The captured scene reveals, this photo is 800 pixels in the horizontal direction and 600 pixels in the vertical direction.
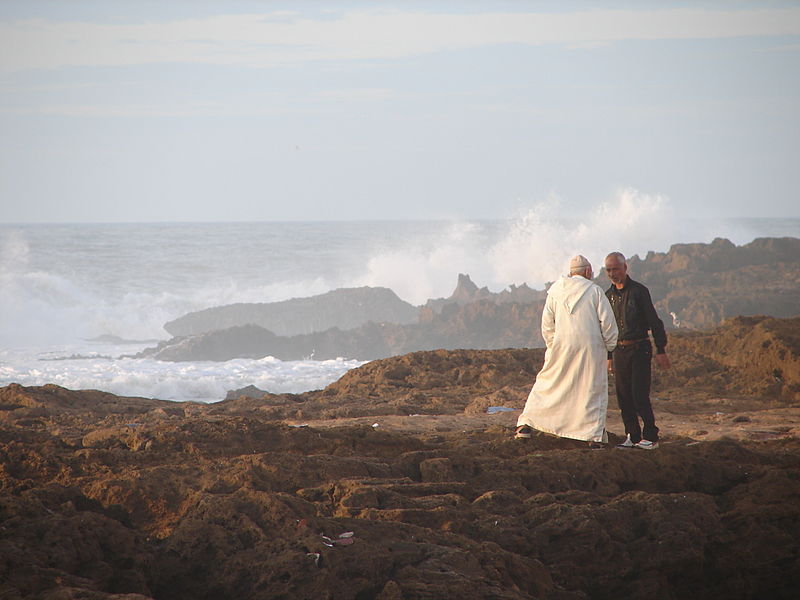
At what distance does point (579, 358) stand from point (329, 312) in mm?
23877

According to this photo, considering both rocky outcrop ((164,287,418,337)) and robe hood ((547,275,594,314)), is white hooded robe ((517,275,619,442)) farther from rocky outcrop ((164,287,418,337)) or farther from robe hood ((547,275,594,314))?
rocky outcrop ((164,287,418,337))

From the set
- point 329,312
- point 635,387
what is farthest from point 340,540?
point 329,312

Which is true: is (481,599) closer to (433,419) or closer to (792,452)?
(792,452)

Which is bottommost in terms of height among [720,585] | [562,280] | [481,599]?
[720,585]

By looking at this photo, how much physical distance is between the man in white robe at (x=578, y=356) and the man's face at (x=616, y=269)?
25 centimetres

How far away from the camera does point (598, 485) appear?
17.8 feet

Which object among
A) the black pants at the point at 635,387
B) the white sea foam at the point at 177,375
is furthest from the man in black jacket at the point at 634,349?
the white sea foam at the point at 177,375

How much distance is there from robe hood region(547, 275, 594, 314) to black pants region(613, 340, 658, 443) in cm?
74

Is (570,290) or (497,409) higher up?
(570,290)

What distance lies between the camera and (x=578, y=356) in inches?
265

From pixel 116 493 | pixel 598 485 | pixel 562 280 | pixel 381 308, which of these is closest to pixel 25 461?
pixel 116 493

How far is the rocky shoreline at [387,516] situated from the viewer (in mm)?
3768

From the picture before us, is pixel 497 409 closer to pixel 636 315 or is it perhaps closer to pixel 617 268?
pixel 636 315

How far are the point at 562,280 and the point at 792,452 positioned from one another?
224 centimetres
